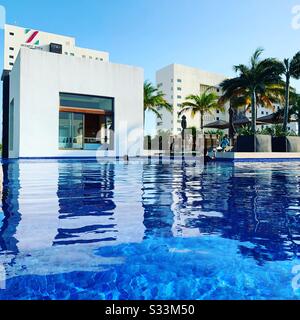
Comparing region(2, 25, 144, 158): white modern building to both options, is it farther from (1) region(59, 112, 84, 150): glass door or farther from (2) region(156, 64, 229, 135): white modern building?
(2) region(156, 64, 229, 135): white modern building

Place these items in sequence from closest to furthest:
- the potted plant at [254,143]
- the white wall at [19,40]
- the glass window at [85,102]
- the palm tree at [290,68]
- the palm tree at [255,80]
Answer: the potted plant at [254,143] < the glass window at [85,102] < the palm tree at [290,68] < the palm tree at [255,80] < the white wall at [19,40]

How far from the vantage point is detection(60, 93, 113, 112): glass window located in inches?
857

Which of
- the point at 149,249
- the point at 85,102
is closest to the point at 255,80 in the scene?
the point at 85,102

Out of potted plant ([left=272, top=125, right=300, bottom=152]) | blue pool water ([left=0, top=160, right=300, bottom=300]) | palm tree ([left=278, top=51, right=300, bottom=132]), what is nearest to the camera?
blue pool water ([left=0, top=160, right=300, bottom=300])

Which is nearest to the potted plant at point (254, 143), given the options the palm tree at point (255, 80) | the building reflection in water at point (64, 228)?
the palm tree at point (255, 80)

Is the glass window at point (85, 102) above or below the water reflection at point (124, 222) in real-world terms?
above

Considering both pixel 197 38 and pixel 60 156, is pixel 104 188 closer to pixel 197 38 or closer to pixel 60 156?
pixel 197 38

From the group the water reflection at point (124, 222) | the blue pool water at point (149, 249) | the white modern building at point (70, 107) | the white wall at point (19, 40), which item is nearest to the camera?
the blue pool water at point (149, 249)

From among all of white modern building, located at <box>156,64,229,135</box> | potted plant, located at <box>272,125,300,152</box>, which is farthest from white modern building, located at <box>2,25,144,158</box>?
white modern building, located at <box>156,64,229,135</box>

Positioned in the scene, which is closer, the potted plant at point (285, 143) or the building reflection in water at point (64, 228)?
the building reflection in water at point (64, 228)

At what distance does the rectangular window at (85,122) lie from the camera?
2194cm

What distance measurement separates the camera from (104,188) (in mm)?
7727

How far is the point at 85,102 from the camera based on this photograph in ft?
74.1

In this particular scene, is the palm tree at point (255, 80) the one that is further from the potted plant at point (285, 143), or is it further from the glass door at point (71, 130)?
the glass door at point (71, 130)
